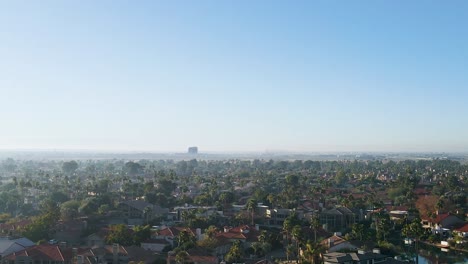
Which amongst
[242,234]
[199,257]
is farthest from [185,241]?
[242,234]

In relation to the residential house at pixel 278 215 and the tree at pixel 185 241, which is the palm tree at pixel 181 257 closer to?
the tree at pixel 185 241

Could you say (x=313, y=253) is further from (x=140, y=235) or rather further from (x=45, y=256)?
(x=45, y=256)

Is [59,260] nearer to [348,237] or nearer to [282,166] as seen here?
[348,237]

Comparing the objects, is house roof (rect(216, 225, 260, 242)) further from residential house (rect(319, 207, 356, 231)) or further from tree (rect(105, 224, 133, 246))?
residential house (rect(319, 207, 356, 231))

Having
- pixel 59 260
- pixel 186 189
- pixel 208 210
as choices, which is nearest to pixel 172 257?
pixel 59 260

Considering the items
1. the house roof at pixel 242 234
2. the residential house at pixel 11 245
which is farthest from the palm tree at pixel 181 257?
the residential house at pixel 11 245

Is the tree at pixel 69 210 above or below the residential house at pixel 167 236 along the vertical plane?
above

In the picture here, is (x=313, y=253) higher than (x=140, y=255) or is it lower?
higher

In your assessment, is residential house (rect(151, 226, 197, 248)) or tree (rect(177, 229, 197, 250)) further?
residential house (rect(151, 226, 197, 248))

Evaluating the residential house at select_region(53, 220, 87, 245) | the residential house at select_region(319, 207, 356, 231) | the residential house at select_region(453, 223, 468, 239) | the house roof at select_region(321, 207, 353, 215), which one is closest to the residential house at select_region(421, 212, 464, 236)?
the residential house at select_region(453, 223, 468, 239)

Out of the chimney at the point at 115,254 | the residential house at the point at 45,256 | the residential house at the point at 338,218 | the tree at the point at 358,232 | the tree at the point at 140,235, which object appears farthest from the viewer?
the residential house at the point at 338,218

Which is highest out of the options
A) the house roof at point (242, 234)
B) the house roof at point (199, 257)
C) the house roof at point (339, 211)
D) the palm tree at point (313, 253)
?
the palm tree at point (313, 253)

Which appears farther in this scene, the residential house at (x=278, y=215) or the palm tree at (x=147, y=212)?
the palm tree at (x=147, y=212)
